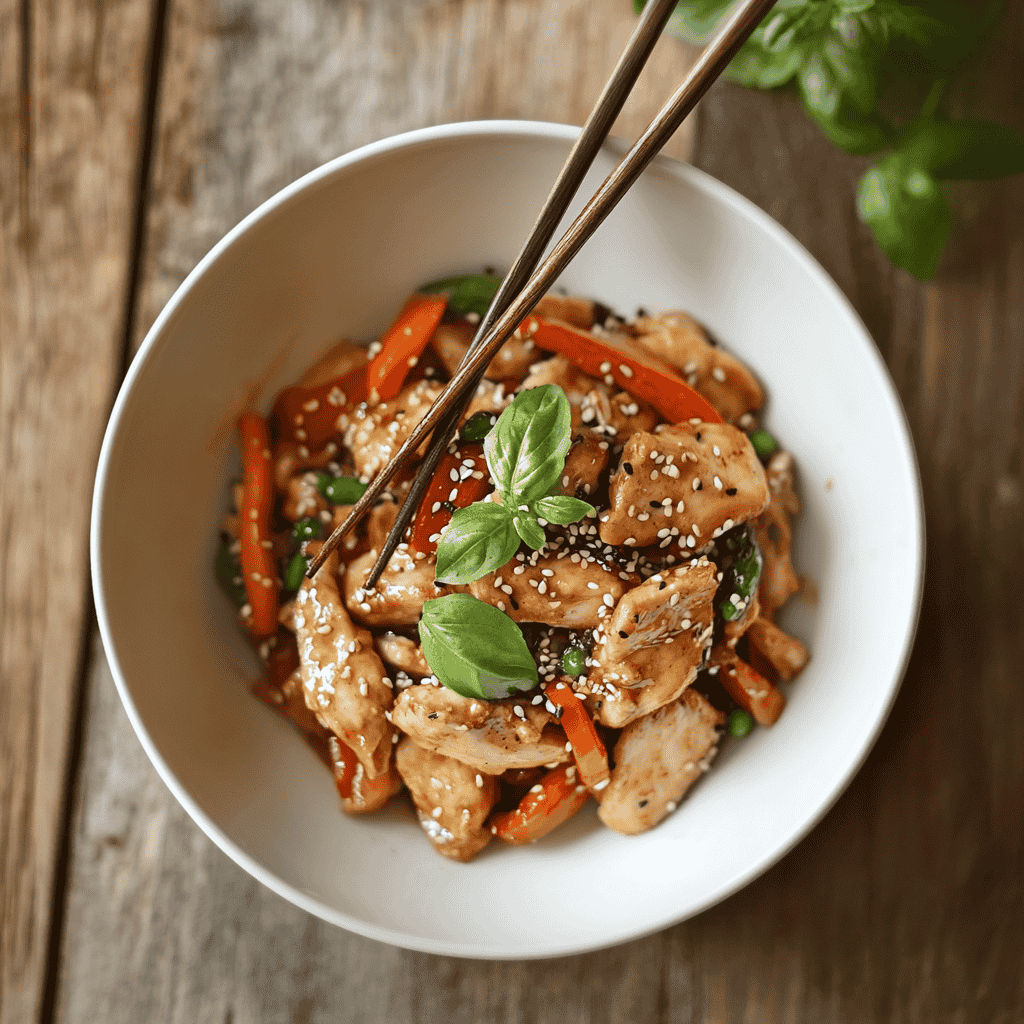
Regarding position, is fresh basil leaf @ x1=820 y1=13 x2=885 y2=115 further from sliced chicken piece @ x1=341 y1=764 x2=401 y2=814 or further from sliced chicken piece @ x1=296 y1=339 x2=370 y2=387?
sliced chicken piece @ x1=341 y1=764 x2=401 y2=814

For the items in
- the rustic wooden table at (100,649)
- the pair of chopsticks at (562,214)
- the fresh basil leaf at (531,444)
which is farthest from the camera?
the rustic wooden table at (100,649)

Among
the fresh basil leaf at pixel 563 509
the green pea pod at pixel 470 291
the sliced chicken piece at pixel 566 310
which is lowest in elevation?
the fresh basil leaf at pixel 563 509

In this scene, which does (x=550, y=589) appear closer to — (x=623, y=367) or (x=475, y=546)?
(x=475, y=546)

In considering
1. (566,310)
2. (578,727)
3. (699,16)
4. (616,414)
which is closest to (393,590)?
(578,727)

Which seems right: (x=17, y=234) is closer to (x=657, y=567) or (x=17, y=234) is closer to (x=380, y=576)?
(x=380, y=576)

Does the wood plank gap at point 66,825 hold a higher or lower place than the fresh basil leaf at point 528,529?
lower

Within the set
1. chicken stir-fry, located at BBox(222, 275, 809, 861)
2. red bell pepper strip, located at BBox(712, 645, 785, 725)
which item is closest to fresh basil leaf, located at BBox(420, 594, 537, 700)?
chicken stir-fry, located at BBox(222, 275, 809, 861)

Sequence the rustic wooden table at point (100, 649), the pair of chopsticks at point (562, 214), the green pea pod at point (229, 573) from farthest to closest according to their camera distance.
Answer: the rustic wooden table at point (100, 649) → the green pea pod at point (229, 573) → the pair of chopsticks at point (562, 214)

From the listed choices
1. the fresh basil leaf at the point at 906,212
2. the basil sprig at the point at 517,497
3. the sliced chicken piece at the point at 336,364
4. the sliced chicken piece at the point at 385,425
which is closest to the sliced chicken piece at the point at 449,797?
the basil sprig at the point at 517,497

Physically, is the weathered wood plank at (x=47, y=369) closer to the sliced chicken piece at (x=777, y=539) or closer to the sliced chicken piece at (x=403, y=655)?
the sliced chicken piece at (x=403, y=655)
